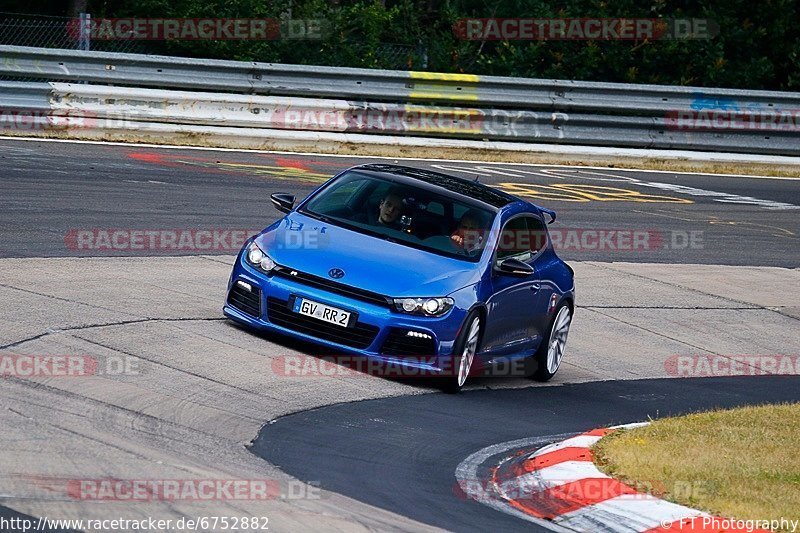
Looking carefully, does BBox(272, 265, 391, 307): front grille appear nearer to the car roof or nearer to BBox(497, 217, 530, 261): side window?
BBox(497, 217, 530, 261): side window

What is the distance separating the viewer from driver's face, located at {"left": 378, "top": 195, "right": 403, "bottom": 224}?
11164mm

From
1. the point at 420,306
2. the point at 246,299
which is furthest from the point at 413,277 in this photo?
Answer: the point at 246,299

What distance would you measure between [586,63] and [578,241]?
10.2m

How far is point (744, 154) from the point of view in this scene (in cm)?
2580

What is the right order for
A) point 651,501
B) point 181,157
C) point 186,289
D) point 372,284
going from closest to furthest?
point 651,501
point 372,284
point 186,289
point 181,157

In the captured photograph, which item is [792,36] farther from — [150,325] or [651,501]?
[651,501]

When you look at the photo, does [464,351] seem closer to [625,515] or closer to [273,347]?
Answer: [273,347]

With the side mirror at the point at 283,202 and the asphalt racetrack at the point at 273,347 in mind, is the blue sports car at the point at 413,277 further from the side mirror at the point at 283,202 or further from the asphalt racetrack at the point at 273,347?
the asphalt racetrack at the point at 273,347

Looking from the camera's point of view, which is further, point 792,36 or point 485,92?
point 792,36

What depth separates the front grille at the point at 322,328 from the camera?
10.1m

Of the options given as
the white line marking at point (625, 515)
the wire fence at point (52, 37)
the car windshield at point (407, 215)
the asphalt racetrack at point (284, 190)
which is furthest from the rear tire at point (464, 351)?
the wire fence at point (52, 37)

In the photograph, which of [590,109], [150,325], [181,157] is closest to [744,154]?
[590,109]

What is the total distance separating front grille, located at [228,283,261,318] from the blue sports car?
12 millimetres

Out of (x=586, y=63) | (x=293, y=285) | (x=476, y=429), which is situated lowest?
(x=476, y=429)
